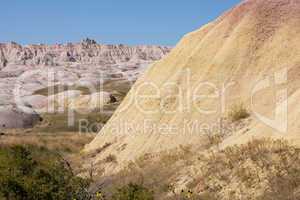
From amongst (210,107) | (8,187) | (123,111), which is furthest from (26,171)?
(123,111)

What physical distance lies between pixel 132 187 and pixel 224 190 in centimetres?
357

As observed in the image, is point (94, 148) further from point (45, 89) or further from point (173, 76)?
point (45, 89)

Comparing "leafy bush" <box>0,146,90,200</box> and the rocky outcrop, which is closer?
"leafy bush" <box>0,146,90,200</box>

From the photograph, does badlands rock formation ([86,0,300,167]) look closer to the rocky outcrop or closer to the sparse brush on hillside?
the sparse brush on hillside

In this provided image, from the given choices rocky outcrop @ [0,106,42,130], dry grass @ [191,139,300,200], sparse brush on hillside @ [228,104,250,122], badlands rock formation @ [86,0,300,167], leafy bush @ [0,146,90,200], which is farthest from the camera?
rocky outcrop @ [0,106,42,130]

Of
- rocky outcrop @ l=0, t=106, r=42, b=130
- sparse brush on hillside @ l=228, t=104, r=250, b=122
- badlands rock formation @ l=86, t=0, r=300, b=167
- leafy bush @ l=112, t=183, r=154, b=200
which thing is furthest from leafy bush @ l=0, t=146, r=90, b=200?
rocky outcrop @ l=0, t=106, r=42, b=130

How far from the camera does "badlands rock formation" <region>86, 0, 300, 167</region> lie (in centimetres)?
2008

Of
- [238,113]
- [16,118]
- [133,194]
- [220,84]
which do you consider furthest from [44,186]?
[16,118]

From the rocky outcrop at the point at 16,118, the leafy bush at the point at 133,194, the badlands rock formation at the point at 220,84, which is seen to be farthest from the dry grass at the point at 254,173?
the rocky outcrop at the point at 16,118

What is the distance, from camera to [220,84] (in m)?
23.0

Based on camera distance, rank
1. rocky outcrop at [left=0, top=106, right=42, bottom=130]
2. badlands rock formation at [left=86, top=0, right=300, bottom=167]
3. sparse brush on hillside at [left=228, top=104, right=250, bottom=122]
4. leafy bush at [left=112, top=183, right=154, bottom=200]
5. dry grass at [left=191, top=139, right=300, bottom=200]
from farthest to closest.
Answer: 1. rocky outcrop at [left=0, top=106, right=42, bottom=130]
2. badlands rock formation at [left=86, top=0, right=300, bottom=167]
3. sparse brush on hillside at [left=228, top=104, right=250, bottom=122]
4. dry grass at [left=191, top=139, right=300, bottom=200]
5. leafy bush at [left=112, top=183, right=154, bottom=200]

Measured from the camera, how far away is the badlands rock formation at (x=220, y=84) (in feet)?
65.9

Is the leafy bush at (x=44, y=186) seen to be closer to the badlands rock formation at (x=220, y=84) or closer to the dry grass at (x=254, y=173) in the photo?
the dry grass at (x=254, y=173)

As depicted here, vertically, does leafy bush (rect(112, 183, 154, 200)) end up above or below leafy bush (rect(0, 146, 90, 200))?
above
